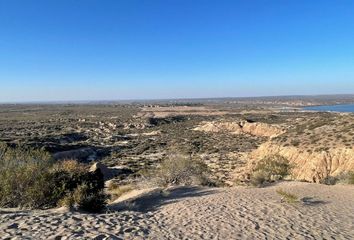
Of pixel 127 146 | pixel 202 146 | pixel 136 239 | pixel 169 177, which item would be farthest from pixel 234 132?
pixel 136 239

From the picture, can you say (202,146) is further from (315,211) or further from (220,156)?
(315,211)

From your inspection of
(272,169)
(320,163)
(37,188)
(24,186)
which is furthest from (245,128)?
(24,186)

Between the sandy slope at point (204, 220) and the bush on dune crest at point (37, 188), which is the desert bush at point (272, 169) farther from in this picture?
the bush on dune crest at point (37, 188)

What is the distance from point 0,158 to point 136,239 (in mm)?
9499

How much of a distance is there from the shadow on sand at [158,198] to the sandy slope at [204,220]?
0.15 feet

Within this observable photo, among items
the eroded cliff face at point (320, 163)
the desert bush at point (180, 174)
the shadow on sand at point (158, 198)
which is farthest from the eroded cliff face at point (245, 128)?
the shadow on sand at point (158, 198)

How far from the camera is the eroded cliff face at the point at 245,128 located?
71925 mm

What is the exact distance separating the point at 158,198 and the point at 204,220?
4609 millimetres

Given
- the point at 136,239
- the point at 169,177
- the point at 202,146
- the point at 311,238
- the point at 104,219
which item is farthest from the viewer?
the point at 202,146

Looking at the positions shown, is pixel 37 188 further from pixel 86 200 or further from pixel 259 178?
pixel 259 178

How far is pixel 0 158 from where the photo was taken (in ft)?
55.3

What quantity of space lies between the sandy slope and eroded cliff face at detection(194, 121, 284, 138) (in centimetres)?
5324

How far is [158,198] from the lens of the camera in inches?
673

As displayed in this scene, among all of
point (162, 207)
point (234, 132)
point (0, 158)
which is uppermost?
point (0, 158)
